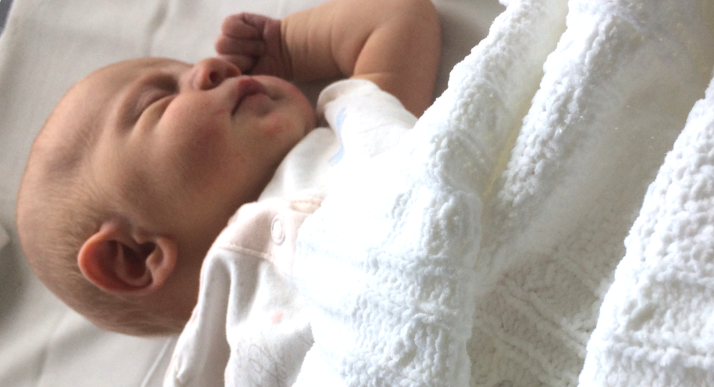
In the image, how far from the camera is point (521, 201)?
1.03 feet

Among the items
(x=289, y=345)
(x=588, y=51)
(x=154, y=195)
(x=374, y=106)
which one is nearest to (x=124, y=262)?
(x=154, y=195)

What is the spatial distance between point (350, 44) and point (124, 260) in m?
0.44

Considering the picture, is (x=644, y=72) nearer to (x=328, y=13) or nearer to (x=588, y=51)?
(x=588, y=51)

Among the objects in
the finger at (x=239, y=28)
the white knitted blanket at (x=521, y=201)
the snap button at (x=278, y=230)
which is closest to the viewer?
the white knitted blanket at (x=521, y=201)

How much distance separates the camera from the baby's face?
2.14 ft

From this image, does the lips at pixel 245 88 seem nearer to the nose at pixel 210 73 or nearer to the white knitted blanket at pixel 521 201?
the nose at pixel 210 73

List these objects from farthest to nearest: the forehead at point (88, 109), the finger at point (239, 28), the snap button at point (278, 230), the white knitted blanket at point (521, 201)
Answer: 1. the finger at point (239, 28)
2. the forehead at point (88, 109)
3. the snap button at point (278, 230)
4. the white knitted blanket at point (521, 201)

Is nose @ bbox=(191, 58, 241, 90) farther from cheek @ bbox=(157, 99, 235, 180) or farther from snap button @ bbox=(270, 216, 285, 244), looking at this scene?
snap button @ bbox=(270, 216, 285, 244)

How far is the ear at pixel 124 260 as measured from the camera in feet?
2.11

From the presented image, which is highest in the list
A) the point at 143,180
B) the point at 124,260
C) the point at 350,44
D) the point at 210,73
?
the point at 350,44

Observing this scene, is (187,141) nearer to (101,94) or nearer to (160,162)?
(160,162)

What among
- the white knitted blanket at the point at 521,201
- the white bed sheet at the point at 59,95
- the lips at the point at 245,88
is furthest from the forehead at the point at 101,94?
the white knitted blanket at the point at 521,201

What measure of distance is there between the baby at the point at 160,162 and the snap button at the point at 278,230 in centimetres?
12

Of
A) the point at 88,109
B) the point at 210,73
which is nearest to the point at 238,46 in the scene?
the point at 210,73
